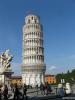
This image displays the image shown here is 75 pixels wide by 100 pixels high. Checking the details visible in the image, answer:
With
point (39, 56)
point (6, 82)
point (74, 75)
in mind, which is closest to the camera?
point (6, 82)

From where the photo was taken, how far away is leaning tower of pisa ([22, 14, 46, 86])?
12775cm

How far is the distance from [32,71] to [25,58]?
19.8 ft

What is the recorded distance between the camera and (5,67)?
173 feet

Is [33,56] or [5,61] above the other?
[33,56]

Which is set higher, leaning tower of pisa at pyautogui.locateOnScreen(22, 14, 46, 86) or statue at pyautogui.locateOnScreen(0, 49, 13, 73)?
leaning tower of pisa at pyautogui.locateOnScreen(22, 14, 46, 86)

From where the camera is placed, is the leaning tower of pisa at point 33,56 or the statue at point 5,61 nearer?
the statue at point 5,61

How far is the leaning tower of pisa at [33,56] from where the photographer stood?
419 ft

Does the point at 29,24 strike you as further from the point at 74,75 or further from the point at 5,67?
the point at 5,67

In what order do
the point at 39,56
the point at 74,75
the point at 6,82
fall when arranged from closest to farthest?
1. the point at 6,82
2. the point at 39,56
3. the point at 74,75

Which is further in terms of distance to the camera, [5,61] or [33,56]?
[33,56]

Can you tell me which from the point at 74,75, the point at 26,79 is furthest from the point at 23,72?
the point at 74,75

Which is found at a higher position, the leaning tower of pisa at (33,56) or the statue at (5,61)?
the leaning tower of pisa at (33,56)

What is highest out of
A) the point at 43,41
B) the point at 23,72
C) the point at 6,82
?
the point at 43,41

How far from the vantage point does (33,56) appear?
417 feet
